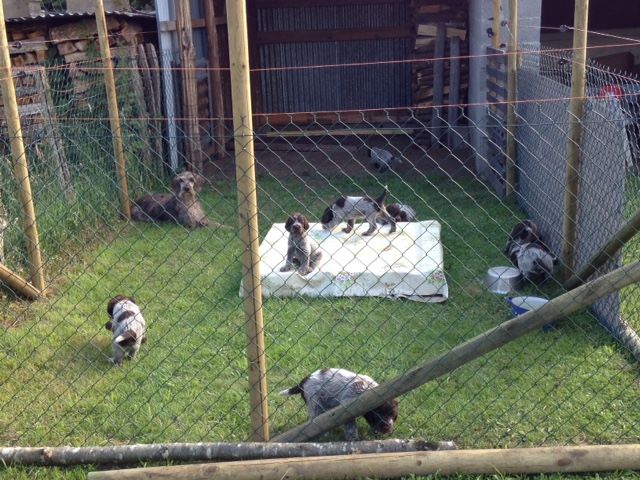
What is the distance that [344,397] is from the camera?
4.55 m

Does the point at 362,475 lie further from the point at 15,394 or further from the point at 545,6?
the point at 545,6

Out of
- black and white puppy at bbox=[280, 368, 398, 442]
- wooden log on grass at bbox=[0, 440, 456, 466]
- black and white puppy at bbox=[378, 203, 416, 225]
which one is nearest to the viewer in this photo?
wooden log on grass at bbox=[0, 440, 456, 466]

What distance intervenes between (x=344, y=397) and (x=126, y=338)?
1.87m

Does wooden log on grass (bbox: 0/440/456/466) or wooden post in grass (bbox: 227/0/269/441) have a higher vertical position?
wooden post in grass (bbox: 227/0/269/441)

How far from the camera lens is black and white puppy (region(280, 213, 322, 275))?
7.24m

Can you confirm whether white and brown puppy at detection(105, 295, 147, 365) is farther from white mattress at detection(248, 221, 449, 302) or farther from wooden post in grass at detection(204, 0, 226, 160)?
wooden post in grass at detection(204, 0, 226, 160)

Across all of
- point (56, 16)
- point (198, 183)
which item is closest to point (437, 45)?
point (198, 183)

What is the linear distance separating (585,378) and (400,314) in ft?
5.84

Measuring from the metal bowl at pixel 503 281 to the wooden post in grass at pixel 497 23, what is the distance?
4.31 meters

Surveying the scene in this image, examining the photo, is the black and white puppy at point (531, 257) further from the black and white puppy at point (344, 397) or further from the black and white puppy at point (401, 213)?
the black and white puppy at point (344, 397)

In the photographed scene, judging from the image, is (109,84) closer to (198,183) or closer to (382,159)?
(198,183)

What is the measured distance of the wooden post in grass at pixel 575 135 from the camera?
611 centimetres

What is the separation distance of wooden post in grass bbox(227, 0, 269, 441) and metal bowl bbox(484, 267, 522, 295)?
338 centimetres

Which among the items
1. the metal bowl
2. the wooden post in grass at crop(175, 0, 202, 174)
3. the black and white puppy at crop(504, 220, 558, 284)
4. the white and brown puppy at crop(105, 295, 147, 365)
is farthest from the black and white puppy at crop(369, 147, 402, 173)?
the white and brown puppy at crop(105, 295, 147, 365)
